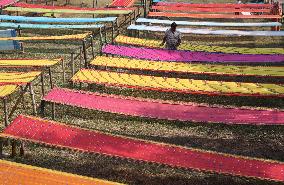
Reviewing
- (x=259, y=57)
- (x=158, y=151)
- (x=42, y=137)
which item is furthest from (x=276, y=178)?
(x=259, y=57)

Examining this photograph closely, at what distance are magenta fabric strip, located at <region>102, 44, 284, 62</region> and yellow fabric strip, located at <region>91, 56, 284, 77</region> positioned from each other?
451 millimetres

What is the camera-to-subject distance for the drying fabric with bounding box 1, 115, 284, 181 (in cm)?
651

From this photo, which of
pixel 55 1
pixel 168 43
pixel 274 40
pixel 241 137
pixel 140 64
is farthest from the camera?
pixel 55 1

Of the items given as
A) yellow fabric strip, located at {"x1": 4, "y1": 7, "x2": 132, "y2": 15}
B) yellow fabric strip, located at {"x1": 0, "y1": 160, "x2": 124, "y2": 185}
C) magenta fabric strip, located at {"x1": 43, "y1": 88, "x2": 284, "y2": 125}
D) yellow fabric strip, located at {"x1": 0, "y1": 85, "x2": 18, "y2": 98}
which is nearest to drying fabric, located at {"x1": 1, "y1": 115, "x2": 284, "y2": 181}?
yellow fabric strip, located at {"x1": 0, "y1": 85, "x2": 18, "y2": 98}

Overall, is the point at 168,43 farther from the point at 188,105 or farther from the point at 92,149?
the point at 92,149

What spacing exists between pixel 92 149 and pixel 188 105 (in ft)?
9.13

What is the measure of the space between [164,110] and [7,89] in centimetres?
329

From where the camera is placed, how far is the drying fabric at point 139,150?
6508 mm

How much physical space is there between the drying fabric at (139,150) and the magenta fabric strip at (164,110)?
1.18 m

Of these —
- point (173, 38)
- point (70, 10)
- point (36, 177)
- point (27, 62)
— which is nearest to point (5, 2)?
point (70, 10)

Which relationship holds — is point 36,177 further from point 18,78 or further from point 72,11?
point 72,11

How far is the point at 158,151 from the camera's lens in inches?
274

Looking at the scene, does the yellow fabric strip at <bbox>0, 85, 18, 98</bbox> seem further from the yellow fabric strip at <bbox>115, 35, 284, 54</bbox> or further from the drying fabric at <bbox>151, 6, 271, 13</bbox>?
the drying fabric at <bbox>151, 6, 271, 13</bbox>

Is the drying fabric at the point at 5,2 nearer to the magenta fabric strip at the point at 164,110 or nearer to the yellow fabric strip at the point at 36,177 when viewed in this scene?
the magenta fabric strip at the point at 164,110
